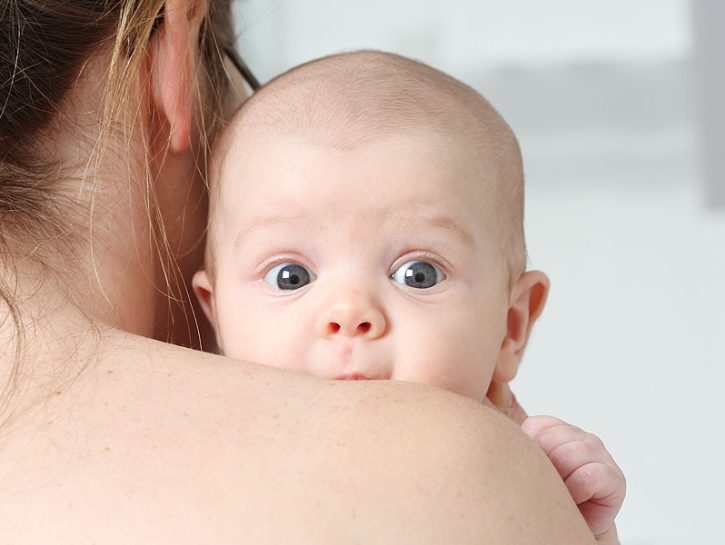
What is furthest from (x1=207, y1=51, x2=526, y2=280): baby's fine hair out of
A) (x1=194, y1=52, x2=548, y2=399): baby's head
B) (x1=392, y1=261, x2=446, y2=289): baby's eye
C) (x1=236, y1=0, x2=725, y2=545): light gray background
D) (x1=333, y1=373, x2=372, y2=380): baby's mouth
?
(x1=236, y1=0, x2=725, y2=545): light gray background

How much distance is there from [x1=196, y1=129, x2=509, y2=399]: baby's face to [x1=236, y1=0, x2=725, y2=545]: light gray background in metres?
1.48

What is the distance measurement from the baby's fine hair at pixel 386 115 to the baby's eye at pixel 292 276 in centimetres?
13

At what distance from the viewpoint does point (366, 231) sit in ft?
3.91

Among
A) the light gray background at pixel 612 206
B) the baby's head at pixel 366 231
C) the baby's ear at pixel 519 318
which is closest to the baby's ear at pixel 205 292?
the baby's head at pixel 366 231

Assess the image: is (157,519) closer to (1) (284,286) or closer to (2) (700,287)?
(1) (284,286)

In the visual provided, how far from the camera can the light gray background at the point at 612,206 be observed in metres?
2.80

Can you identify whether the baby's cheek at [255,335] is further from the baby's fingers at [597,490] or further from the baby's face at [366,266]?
the baby's fingers at [597,490]

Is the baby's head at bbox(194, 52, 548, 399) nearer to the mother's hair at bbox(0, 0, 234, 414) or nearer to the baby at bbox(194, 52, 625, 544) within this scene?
the baby at bbox(194, 52, 625, 544)

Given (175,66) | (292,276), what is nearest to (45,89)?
(175,66)

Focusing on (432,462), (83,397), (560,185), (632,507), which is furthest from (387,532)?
(560,185)

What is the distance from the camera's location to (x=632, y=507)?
272 cm

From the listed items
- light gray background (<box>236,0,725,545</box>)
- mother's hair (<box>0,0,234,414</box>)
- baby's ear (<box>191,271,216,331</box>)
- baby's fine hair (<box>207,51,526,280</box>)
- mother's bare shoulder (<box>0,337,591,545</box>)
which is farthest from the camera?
light gray background (<box>236,0,725,545</box>)

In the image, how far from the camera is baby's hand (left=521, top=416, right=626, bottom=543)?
1187mm

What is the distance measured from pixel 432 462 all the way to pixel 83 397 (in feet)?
0.95
